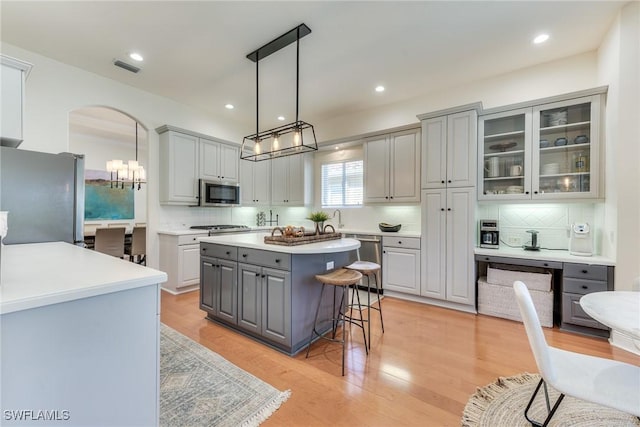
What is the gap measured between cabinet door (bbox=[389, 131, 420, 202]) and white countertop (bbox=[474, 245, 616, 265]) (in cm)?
115

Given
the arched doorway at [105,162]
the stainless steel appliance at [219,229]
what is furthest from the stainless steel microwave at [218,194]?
the arched doorway at [105,162]

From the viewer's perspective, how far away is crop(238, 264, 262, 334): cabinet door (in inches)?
97.0

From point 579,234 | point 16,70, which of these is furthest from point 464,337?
point 16,70

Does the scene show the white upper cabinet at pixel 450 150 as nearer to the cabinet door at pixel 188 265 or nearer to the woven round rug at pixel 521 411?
the woven round rug at pixel 521 411

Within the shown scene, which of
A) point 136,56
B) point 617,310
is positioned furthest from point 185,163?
point 617,310

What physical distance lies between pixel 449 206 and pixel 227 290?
2829mm

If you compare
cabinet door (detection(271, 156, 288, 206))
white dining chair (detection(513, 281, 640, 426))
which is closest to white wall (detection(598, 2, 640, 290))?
white dining chair (detection(513, 281, 640, 426))

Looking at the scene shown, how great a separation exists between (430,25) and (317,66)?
4.45 ft

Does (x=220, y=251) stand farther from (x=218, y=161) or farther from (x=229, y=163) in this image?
(x=229, y=163)

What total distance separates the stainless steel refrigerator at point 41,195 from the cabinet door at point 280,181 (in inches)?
135

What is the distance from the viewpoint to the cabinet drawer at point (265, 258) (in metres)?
2.26

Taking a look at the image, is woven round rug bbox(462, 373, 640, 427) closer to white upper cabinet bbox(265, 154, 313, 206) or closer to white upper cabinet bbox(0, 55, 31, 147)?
white upper cabinet bbox(0, 55, 31, 147)

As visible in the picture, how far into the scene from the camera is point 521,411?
5.45 feet

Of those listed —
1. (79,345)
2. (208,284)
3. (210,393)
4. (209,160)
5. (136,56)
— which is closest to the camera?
(79,345)
